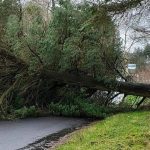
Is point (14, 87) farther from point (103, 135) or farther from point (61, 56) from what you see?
point (103, 135)

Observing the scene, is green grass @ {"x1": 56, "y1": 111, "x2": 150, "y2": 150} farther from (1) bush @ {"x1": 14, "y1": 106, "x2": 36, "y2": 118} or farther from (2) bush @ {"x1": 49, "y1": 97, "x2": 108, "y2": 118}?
(1) bush @ {"x1": 14, "y1": 106, "x2": 36, "y2": 118}

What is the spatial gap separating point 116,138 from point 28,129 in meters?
3.87

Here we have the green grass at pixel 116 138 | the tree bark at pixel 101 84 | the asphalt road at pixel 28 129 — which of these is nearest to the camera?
the green grass at pixel 116 138

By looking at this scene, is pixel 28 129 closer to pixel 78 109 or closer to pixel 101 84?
pixel 78 109

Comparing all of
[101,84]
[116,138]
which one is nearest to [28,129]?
[116,138]

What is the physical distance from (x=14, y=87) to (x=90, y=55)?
324 cm

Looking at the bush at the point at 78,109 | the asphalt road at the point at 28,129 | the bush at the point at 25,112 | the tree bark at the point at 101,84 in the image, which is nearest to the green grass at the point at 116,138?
the asphalt road at the point at 28,129

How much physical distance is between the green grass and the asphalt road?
136 centimetres

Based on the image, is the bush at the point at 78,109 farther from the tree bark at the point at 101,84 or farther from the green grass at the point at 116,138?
the green grass at the point at 116,138

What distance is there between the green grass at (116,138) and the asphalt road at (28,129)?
53.6 inches

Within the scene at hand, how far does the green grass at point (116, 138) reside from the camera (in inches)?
351

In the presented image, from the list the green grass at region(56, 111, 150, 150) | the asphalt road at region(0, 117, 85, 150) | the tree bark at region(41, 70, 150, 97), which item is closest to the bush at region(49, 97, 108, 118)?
the asphalt road at region(0, 117, 85, 150)

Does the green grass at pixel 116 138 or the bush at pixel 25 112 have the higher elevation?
the bush at pixel 25 112

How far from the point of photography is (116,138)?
31.7 ft
